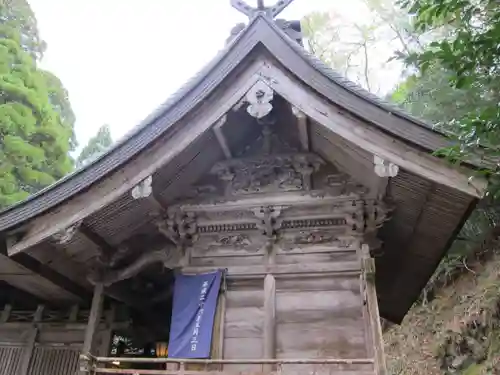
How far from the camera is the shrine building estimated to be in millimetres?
5816

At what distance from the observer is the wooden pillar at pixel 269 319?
597 cm

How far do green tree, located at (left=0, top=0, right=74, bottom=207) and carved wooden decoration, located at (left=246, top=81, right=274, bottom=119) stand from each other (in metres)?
9.33

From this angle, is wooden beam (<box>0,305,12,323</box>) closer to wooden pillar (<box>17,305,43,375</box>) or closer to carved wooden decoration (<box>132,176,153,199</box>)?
wooden pillar (<box>17,305,43,375</box>)

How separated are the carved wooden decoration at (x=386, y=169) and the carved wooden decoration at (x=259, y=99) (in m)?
1.51

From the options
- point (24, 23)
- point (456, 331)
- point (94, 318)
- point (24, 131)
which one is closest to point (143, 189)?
point (94, 318)

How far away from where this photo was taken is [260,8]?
674 centimetres

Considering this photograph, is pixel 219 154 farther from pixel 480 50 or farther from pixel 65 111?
pixel 65 111

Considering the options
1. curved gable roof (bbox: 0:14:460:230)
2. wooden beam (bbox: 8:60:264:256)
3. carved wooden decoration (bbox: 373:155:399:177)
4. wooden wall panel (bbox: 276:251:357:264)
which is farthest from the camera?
wooden wall panel (bbox: 276:251:357:264)

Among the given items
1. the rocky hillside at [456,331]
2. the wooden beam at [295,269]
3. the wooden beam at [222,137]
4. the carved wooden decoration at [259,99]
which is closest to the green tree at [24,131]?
the wooden beam at [222,137]

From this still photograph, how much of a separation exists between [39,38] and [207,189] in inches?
656

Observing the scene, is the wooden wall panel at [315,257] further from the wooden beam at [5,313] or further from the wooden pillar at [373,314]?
the wooden beam at [5,313]

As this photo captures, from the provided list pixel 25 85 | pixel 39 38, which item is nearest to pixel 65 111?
pixel 39 38

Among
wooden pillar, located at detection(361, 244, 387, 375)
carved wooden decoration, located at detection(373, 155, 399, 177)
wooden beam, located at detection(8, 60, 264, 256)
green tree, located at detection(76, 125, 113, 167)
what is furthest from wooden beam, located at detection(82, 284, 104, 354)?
green tree, located at detection(76, 125, 113, 167)

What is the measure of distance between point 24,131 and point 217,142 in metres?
9.69
